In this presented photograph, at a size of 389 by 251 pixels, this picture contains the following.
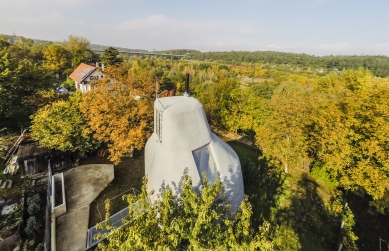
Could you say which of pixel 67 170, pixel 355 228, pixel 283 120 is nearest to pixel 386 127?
pixel 283 120

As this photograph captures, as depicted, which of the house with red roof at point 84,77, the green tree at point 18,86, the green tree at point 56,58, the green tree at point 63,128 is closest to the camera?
the green tree at point 63,128

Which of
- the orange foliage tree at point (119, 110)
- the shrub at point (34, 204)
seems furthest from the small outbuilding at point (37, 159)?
the orange foliage tree at point (119, 110)

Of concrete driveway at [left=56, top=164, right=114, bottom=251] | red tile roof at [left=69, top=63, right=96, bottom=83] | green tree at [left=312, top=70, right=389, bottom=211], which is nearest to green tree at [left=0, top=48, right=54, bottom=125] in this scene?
concrete driveway at [left=56, top=164, right=114, bottom=251]

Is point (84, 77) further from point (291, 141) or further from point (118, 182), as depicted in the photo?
point (291, 141)

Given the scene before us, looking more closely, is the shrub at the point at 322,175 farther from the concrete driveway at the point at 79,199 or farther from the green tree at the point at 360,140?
the concrete driveway at the point at 79,199

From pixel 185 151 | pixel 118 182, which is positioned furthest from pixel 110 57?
pixel 185 151

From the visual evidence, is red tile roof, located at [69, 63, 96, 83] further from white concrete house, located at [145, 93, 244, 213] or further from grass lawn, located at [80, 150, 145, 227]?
white concrete house, located at [145, 93, 244, 213]
